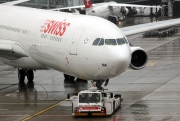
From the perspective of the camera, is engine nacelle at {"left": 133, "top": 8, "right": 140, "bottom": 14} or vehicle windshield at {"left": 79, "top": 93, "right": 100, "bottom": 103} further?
engine nacelle at {"left": 133, "top": 8, "right": 140, "bottom": 14}

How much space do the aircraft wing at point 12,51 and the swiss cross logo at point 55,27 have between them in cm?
248

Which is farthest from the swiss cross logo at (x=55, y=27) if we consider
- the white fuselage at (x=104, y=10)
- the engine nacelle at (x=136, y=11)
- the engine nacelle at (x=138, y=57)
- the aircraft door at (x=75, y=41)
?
the engine nacelle at (x=136, y=11)

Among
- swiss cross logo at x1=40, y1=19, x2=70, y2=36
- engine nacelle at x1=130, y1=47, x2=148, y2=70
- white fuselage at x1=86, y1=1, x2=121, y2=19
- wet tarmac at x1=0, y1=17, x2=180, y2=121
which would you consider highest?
swiss cross logo at x1=40, y1=19, x2=70, y2=36

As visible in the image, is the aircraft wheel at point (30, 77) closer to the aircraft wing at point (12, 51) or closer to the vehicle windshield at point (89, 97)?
the aircraft wing at point (12, 51)

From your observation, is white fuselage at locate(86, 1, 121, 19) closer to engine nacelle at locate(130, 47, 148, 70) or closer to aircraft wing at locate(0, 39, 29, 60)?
aircraft wing at locate(0, 39, 29, 60)

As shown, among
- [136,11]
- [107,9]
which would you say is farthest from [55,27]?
[136,11]

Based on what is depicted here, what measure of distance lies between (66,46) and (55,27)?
2.61 metres

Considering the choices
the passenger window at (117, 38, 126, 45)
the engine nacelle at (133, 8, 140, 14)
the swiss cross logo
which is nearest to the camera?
the passenger window at (117, 38, 126, 45)

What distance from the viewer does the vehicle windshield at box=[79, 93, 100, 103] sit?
31.5 metres

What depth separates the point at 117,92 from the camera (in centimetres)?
3822

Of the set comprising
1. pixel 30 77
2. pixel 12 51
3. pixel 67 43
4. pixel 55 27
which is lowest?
pixel 30 77

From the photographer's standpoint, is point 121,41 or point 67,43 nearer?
point 121,41

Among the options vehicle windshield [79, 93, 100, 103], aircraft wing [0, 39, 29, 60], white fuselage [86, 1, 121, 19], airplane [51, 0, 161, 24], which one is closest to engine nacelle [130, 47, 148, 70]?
vehicle windshield [79, 93, 100, 103]

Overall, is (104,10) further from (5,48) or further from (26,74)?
(5,48)
